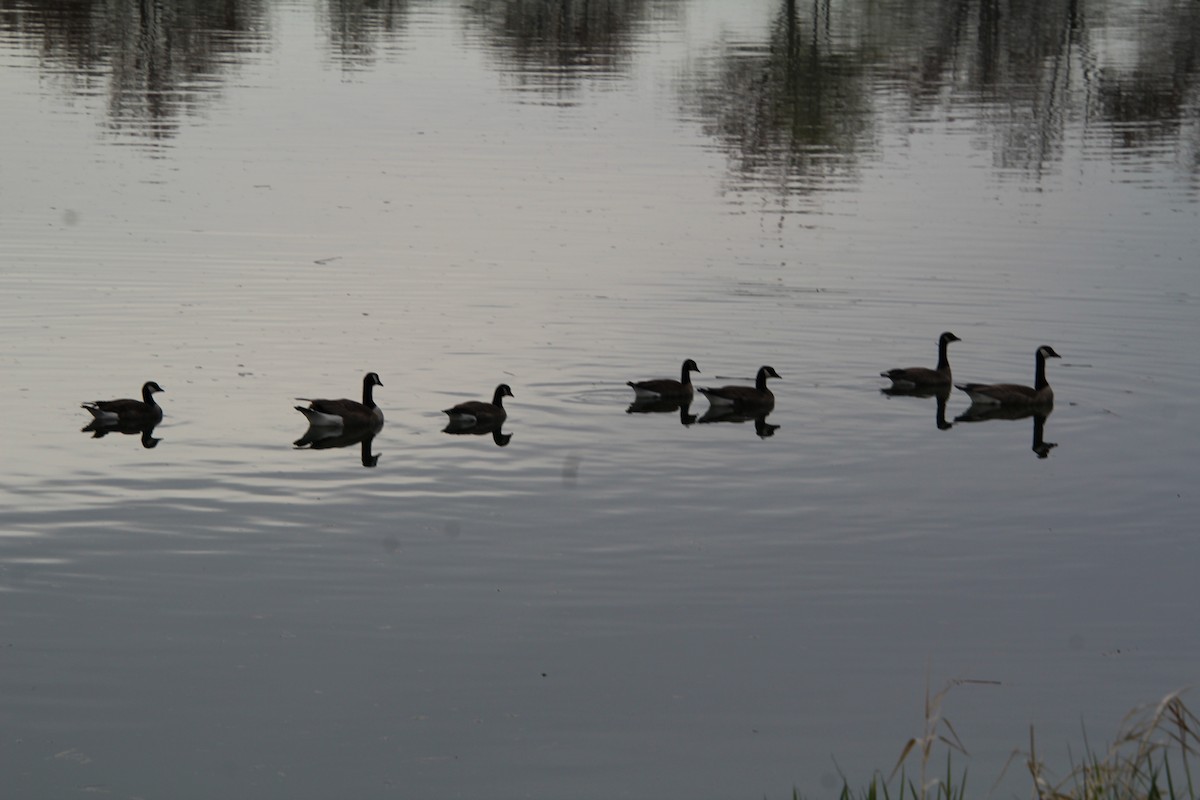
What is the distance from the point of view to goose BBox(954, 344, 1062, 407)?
75.8ft

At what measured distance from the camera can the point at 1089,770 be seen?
8.20 m

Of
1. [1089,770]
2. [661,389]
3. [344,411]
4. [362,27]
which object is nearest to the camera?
[1089,770]

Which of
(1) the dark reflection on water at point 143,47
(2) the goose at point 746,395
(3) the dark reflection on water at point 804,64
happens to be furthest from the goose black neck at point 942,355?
(1) the dark reflection on water at point 143,47

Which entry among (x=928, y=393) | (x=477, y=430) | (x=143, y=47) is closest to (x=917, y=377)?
(x=928, y=393)

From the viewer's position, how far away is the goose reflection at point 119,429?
2062 centimetres

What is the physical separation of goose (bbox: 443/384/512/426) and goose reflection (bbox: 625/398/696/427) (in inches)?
75.5

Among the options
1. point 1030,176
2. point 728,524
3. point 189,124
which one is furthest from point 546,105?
point 728,524

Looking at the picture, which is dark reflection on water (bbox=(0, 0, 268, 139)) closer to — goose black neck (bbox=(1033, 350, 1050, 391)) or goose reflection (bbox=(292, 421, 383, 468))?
goose reflection (bbox=(292, 421, 383, 468))

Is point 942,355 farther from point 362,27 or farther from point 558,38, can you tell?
point 362,27

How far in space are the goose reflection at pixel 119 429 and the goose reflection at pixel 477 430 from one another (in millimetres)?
3451

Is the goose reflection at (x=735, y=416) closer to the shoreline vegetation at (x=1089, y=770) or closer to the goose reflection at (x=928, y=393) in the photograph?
the goose reflection at (x=928, y=393)

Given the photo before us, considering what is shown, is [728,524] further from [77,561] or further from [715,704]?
[77,561]

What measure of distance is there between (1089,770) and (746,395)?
1445 centimetres

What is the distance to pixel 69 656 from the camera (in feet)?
43.4
